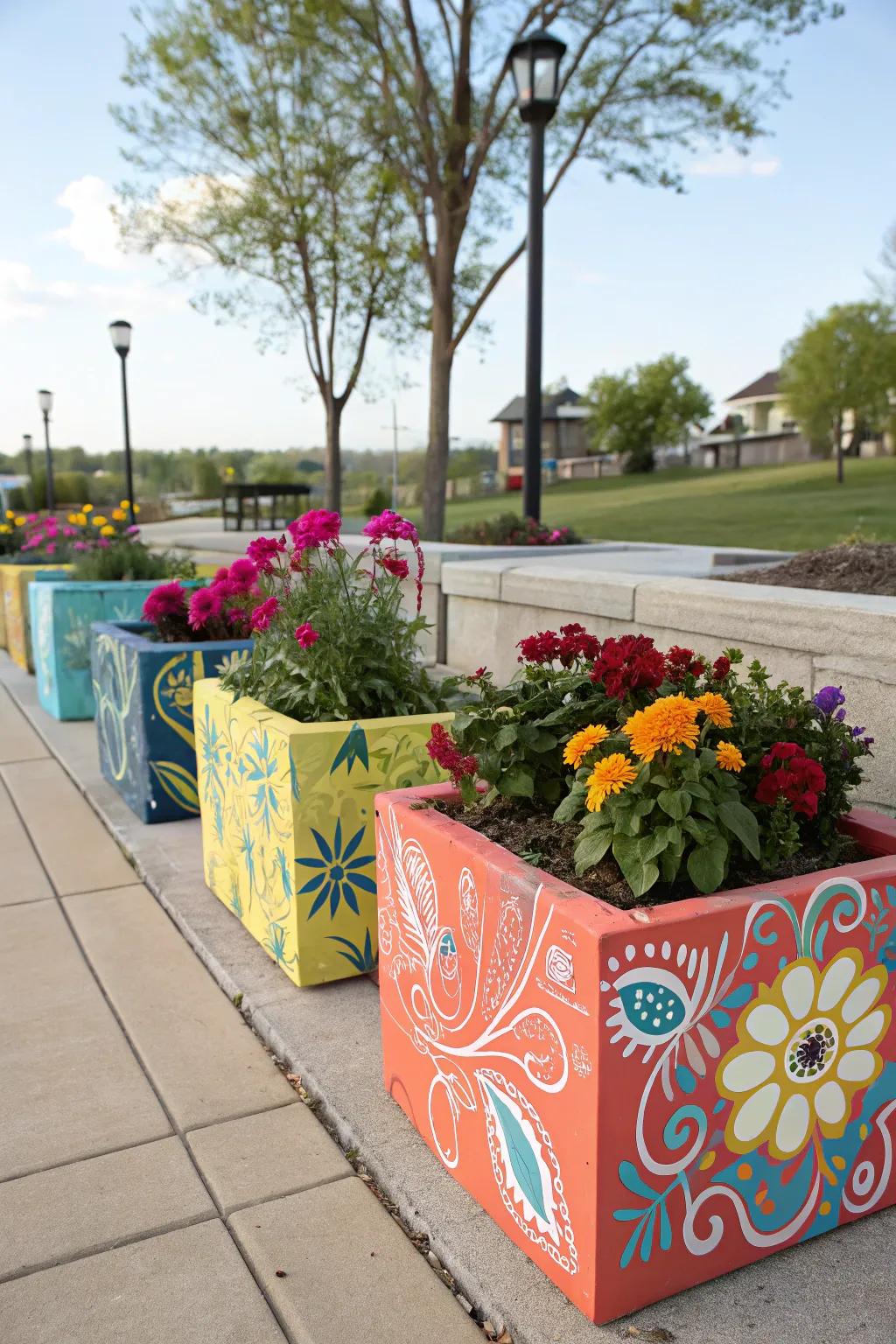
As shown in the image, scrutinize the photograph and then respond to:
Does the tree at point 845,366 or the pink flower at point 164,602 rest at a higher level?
the tree at point 845,366

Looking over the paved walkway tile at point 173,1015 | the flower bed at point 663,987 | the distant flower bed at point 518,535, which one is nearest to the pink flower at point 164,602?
the paved walkway tile at point 173,1015

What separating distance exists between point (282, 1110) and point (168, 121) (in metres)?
17.1

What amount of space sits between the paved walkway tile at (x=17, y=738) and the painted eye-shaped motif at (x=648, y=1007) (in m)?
5.31

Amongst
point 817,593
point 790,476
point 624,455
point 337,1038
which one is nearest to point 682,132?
point 817,593

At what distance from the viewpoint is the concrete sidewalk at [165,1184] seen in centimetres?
187

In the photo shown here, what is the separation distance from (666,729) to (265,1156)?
139cm

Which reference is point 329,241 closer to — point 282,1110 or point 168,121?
point 168,121

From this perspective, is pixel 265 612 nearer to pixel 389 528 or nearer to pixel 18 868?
pixel 389 528

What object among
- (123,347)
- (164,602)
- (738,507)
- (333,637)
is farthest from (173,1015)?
(738,507)

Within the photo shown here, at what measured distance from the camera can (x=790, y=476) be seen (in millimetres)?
38875

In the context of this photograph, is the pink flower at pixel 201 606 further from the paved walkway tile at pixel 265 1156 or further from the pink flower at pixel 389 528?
the paved walkway tile at pixel 265 1156

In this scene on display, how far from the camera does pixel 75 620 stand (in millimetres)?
6836

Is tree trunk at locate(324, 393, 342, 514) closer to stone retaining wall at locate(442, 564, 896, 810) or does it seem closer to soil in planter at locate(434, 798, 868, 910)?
stone retaining wall at locate(442, 564, 896, 810)

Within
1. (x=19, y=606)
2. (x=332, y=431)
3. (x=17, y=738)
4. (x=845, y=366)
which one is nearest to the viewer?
(x=17, y=738)
